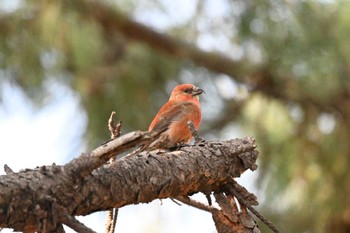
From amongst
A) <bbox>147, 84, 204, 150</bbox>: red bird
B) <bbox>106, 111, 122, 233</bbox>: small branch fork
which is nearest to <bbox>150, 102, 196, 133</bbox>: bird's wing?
<bbox>147, 84, 204, 150</bbox>: red bird

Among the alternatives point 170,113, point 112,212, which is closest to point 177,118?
point 170,113

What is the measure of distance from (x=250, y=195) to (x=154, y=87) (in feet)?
8.23

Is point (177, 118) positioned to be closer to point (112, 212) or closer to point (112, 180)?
point (112, 212)

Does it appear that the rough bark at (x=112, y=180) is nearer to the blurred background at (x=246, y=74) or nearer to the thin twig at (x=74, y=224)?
the thin twig at (x=74, y=224)

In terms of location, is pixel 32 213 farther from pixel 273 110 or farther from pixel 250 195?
pixel 273 110

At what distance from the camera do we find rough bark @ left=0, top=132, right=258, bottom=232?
52.0 inches

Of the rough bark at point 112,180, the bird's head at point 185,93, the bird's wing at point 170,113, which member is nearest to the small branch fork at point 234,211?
the rough bark at point 112,180

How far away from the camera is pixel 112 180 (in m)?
1.50

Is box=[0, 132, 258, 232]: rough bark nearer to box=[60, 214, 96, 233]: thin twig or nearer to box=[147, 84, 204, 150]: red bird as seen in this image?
box=[60, 214, 96, 233]: thin twig

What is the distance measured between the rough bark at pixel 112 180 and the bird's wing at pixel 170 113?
1.31 m

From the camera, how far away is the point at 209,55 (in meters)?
4.17

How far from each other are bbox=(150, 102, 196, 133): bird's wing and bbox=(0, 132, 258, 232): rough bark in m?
1.31

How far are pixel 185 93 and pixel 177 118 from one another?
35cm

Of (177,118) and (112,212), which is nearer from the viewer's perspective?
(112,212)
